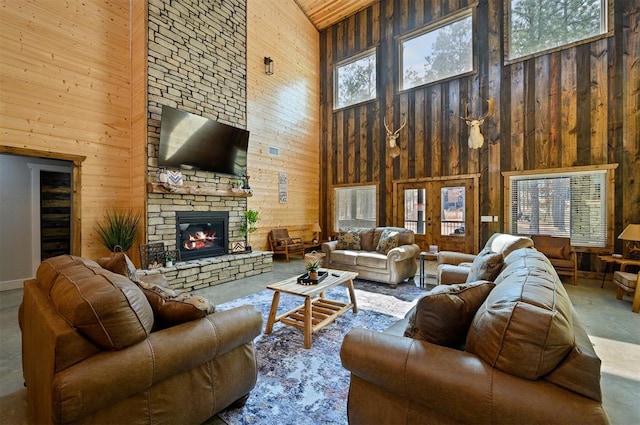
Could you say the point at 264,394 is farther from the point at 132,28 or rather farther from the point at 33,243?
the point at 132,28

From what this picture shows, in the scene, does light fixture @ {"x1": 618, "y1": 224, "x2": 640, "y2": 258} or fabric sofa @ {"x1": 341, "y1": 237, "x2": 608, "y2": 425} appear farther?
light fixture @ {"x1": 618, "y1": 224, "x2": 640, "y2": 258}

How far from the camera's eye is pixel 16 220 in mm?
4305

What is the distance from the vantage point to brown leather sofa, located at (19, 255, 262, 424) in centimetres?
109

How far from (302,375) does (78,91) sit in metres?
5.03

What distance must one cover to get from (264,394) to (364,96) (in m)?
7.39

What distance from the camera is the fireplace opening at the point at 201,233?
4.73 m

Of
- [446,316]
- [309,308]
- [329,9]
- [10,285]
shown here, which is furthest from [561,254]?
[10,285]

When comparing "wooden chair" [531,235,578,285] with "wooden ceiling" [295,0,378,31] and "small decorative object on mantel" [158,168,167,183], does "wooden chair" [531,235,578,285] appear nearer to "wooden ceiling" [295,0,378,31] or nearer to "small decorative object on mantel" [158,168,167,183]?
"small decorative object on mantel" [158,168,167,183]

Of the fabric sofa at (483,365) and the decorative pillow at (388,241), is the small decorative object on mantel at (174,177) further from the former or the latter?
the fabric sofa at (483,365)

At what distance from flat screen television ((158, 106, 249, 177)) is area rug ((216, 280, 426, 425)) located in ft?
8.78

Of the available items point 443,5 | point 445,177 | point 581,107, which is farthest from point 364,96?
point 581,107

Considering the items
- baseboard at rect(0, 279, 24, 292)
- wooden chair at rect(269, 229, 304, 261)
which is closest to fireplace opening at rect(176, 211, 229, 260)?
wooden chair at rect(269, 229, 304, 261)

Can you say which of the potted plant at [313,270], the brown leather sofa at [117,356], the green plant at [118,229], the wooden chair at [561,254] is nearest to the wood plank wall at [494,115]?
the wooden chair at [561,254]

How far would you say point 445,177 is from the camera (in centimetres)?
614
